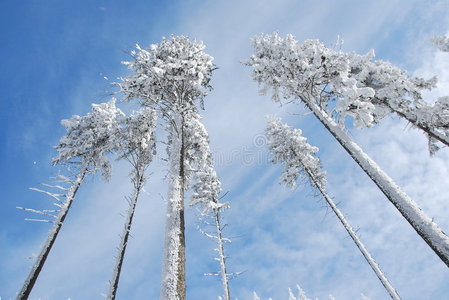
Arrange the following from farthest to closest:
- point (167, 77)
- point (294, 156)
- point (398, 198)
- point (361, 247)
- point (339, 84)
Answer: point (294, 156), point (361, 247), point (339, 84), point (167, 77), point (398, 198)

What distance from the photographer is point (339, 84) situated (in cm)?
1127

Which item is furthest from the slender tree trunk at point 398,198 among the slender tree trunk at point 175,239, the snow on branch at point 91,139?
the snow on branch at point 91,139

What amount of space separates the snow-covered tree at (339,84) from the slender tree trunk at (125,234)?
27.8 ft

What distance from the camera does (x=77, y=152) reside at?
48.1ft

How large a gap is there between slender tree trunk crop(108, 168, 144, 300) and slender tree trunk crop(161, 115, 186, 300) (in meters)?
6.23

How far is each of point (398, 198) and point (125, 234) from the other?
11.3 metres

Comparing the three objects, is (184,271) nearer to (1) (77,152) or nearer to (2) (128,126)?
(2) (128,126)

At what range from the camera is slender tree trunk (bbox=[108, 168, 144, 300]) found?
10922mm

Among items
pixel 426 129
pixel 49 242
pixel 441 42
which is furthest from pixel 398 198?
pixel 49 242

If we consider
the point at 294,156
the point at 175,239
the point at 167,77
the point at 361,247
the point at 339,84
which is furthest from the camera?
the point at 294,156

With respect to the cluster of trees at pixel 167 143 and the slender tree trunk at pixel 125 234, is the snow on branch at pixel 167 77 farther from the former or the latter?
the slender tree trunk at pixel 125 234

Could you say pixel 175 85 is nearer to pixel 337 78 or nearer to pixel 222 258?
pixel 337 78

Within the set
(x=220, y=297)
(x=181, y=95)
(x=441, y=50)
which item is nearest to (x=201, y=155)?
(x=181, y=95)

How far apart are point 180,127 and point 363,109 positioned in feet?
22.1
